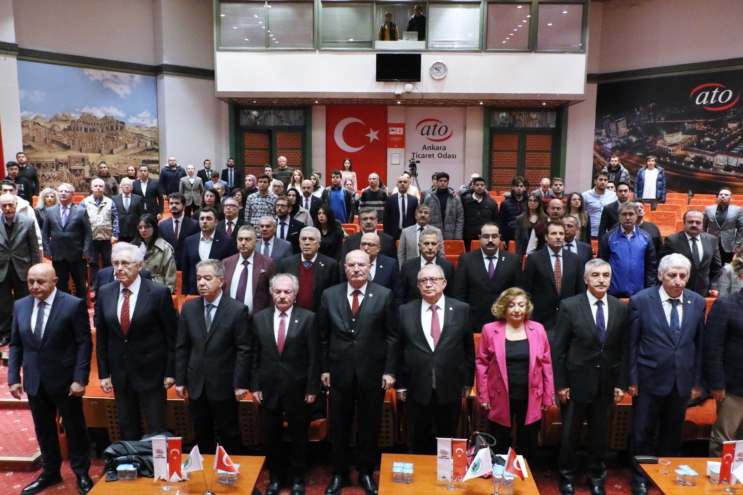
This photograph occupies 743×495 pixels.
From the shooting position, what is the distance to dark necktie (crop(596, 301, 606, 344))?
3.36m

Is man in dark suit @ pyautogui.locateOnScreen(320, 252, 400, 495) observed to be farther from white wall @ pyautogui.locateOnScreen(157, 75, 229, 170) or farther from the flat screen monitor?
white wall @ pyautogui.locateOnScreen(157, 75, 229, 170)

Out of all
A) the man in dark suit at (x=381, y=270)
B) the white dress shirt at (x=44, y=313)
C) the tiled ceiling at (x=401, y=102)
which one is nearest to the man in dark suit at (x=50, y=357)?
the white dress shirt at (x=44, y=313)

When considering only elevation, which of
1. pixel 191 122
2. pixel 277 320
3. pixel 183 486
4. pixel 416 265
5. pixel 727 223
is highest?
pixel 191 122

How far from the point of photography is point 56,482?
11.7ft

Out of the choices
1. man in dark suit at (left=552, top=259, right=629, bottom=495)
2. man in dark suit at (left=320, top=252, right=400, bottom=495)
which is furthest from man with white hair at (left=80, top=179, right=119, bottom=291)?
man in dark suit at (left=552, top=259, right=629, bottom=495)

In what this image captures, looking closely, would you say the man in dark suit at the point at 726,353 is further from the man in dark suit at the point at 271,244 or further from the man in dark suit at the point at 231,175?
the man in dark suit at the point at 231,175

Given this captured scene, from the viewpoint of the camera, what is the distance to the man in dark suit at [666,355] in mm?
3311

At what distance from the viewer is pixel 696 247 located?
4.96m

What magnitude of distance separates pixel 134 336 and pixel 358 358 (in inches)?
53.5

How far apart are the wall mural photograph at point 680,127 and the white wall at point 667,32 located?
0.45 m

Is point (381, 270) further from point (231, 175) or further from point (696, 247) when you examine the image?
point (231, 175)

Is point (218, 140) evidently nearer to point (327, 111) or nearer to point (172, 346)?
point (327, 111)

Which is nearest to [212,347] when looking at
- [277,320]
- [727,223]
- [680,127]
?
[277,320]

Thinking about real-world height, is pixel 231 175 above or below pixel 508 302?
above
